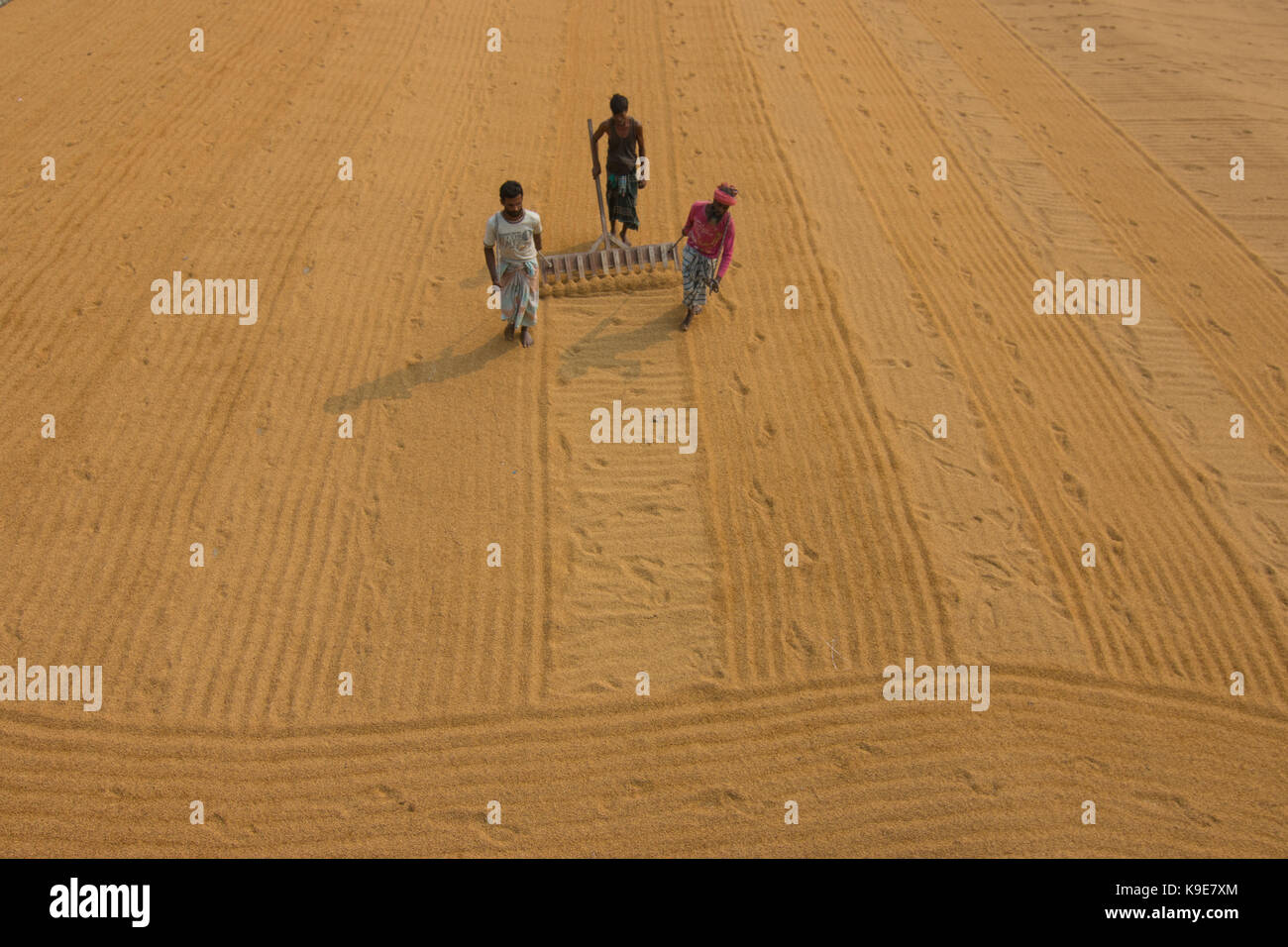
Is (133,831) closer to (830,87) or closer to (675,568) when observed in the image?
(675,568)

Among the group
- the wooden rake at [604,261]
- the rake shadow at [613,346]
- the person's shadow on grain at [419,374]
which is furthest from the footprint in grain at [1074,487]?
the person's shadow on grain at [419,374]

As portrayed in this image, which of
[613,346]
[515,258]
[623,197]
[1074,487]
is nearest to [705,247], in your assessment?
[613,346]

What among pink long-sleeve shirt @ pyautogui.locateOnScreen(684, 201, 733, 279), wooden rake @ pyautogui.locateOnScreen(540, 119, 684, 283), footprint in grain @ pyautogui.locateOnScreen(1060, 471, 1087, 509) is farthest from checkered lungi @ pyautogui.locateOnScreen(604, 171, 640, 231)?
footprint in grain @ pyautogui.locateOnScreen(1060, 471, 1087, 509)

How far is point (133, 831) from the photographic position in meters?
4.37

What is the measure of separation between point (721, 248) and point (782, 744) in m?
4.22

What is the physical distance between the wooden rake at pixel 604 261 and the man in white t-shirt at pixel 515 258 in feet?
2.72

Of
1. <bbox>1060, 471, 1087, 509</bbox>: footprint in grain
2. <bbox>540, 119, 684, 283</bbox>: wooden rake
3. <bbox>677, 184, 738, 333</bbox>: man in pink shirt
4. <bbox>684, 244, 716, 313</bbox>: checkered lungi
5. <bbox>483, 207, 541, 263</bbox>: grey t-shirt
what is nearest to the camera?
<bbox>1060, 471, 1087, 509</bbox>: footprint in grain

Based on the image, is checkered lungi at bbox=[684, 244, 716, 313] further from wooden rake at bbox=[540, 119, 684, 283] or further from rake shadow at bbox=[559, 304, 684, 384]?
wooden rake at bbox=[540, 119, 684, 283]

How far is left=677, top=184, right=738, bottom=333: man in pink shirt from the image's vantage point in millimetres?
6320

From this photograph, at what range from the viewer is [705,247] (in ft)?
22.0

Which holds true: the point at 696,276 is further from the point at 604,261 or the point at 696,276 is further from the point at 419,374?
the point at 419,374

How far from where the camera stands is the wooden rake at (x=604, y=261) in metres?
7.55

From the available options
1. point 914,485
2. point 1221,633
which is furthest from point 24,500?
point 1221,633

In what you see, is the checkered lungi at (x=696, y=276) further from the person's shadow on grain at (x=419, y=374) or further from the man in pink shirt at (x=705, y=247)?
the person's shadow on grain at (x=419, y=374)
